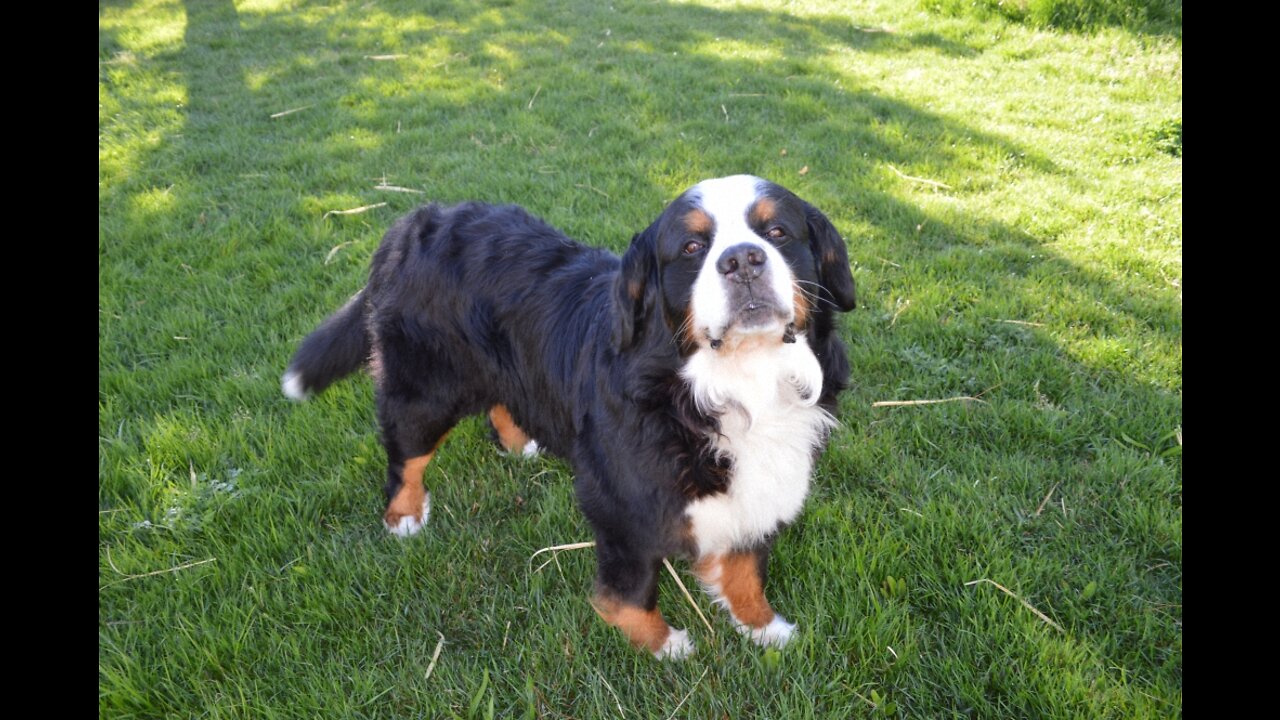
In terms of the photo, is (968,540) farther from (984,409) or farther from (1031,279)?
(1031,279)

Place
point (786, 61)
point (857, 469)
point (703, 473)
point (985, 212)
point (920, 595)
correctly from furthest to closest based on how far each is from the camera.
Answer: point (786, 61) < point (985, 212) < point (857, 469) < point (920, 595) < point (703, 473)

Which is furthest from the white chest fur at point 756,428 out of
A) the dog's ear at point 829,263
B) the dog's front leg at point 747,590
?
the dog's ear at point 829,263

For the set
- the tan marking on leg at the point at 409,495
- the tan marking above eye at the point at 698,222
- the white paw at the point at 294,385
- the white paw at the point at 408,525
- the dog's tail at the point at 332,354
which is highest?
the tan marking above eye at the point at 698,222

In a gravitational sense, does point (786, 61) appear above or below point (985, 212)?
above

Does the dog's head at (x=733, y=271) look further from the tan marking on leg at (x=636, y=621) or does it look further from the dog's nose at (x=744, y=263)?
the tan marking on leg at (x=636, y=621)

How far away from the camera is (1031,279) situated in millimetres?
4207

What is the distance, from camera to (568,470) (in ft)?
10.3

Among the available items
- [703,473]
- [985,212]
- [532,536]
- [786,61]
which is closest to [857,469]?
A: [703,473]

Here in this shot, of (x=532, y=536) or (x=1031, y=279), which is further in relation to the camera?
(x=1031, y=279)

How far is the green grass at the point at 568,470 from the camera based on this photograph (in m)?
2.23

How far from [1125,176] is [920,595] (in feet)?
14.7

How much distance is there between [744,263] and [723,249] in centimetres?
9

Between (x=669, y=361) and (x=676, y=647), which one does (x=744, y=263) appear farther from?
(x=676, y=647)

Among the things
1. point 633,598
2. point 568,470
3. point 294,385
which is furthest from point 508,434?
point 633,598
